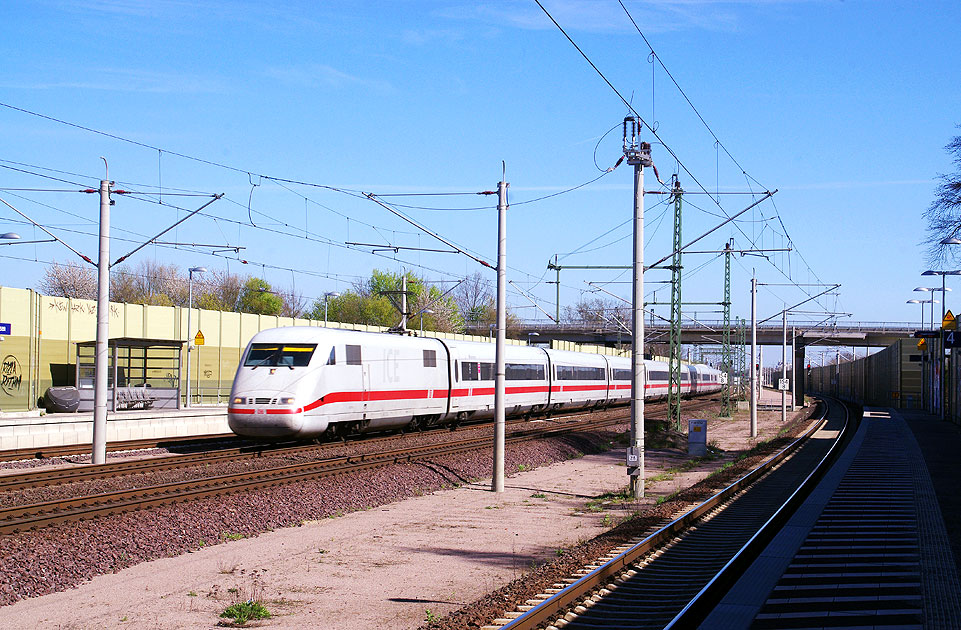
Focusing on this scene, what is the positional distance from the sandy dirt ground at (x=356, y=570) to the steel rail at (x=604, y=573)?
1262 mm

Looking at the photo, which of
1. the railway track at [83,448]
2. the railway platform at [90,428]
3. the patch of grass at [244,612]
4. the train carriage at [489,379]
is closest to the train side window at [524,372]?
the train carriage at [489,379]

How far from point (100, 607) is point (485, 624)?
413 centimetres

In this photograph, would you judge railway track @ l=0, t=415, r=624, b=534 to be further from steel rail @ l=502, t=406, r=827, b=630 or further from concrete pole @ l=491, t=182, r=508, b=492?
steel rail @ l=502, t=406, r=827, b=630

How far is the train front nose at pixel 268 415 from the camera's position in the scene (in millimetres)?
24391

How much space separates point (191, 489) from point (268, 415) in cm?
735

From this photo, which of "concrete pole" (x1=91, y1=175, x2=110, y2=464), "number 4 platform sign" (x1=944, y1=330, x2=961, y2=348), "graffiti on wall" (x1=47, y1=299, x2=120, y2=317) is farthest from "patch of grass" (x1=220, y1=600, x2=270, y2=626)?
"number 4 platform sign" (x1=944, y1=330, x2=961, y2=348)

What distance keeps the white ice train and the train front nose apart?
0.08 ft

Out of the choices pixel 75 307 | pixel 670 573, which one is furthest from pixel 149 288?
pixel 670 573

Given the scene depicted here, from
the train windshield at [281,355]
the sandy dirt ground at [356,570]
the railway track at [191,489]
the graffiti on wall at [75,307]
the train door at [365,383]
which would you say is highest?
the graffiti on wall at [75,307]

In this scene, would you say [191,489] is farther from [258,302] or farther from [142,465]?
[258,302]

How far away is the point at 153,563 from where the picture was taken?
12.5m

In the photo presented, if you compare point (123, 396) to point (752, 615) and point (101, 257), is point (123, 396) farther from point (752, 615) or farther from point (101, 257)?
point (752, 615)

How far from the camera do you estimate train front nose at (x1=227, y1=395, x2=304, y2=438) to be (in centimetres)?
2439

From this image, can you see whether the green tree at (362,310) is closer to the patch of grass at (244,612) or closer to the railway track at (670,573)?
the railway track at (670,573)
